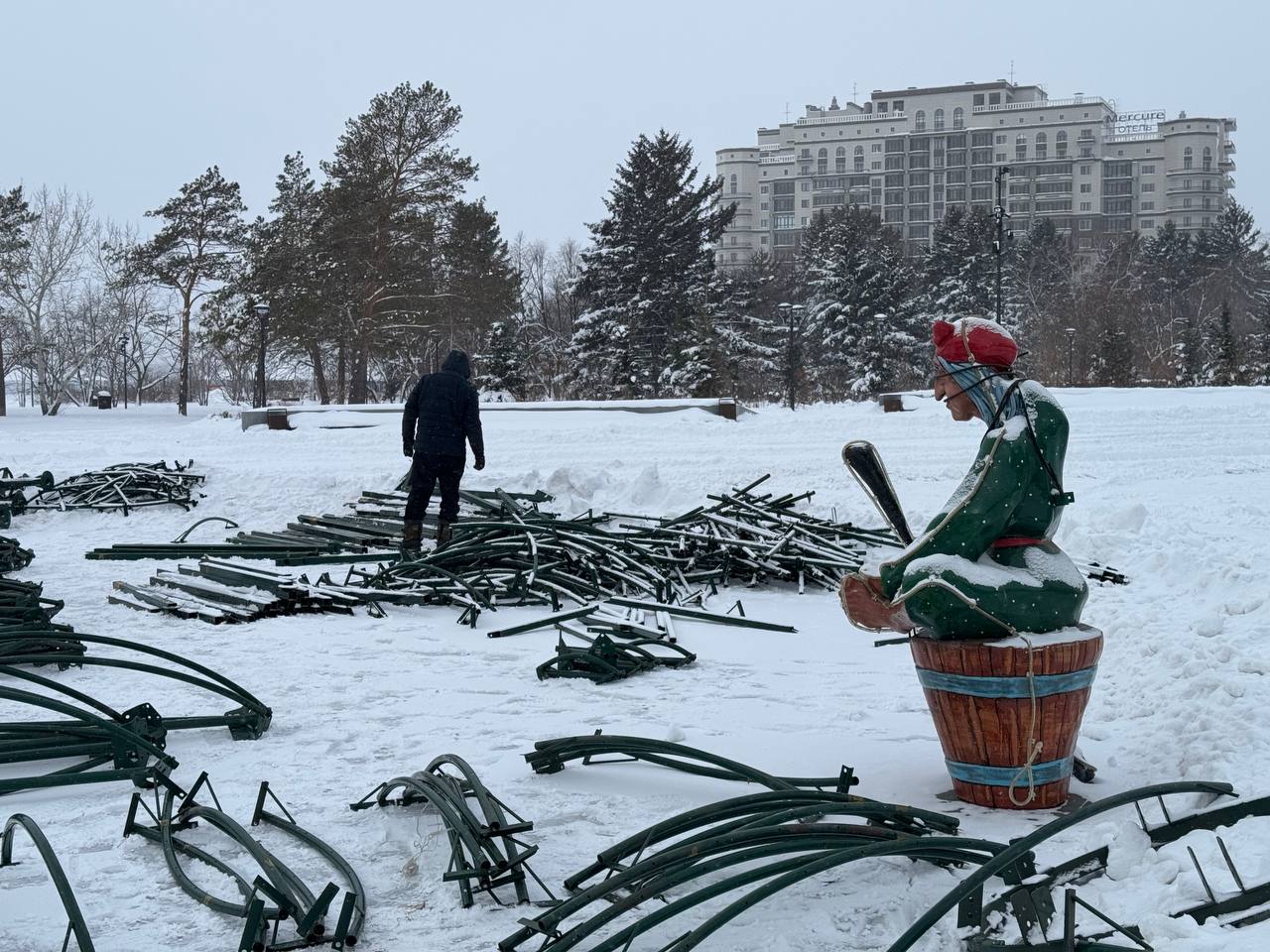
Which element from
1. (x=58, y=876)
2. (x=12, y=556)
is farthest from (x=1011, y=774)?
(x=12, y=556)

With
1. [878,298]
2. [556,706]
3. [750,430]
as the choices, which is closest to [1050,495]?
[556,706]

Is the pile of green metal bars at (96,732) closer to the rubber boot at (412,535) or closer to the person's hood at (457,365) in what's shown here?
the rubber boot at (412,535)

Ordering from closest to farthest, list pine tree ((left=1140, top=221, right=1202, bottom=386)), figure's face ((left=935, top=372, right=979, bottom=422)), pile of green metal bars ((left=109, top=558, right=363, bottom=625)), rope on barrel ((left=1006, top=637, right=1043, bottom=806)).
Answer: rope on barrel ((left=1006, top=637, right=1043, bottom=806)) < figure's face ((left=935, top=372, right=979, bottom=422)) < pile of green metal bars ((left=109, top=558, right=363, bottom=625)) < pine tree ((left=1140, top=221, right=1202, bottom=386))

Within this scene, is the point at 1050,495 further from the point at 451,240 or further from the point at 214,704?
the point at 451,240

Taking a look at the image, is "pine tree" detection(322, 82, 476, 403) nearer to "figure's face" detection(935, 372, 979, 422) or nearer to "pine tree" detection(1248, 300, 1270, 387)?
"pine tree" detection(1248, 300, 1270, 387)

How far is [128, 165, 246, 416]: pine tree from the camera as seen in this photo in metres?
44.3

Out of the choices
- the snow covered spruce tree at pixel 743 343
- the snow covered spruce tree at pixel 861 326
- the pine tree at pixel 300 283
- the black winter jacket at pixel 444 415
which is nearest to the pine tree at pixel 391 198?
the pine tree at pixel 300 283

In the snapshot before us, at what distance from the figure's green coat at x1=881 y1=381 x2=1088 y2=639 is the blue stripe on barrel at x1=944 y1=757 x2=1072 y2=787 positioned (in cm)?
47

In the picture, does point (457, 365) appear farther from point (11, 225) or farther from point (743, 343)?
point (11, 225)

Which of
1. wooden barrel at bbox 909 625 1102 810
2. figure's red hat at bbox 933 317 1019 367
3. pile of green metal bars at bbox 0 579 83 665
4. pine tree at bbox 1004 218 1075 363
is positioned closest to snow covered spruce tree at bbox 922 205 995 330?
pine tree at bbox 1004 218 1075 363

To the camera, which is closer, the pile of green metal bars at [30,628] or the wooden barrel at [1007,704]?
the wooden barrel at [1007,704]

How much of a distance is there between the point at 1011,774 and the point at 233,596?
19.6ft

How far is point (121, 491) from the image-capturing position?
13.8 meters

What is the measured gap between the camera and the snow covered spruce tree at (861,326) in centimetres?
4438
